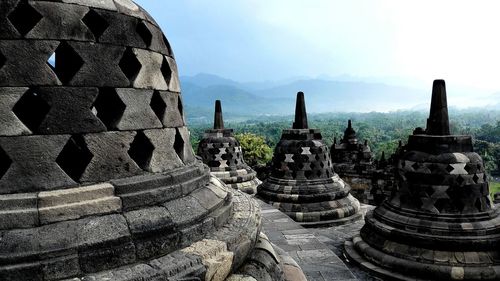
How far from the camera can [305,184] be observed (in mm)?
9266

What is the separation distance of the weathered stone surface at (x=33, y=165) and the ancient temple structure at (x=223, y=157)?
34.2 feet

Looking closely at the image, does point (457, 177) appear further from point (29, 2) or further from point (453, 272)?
point (29, 2)

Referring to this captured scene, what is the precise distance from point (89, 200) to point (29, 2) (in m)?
1.18

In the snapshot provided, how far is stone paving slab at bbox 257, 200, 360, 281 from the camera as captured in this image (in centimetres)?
521

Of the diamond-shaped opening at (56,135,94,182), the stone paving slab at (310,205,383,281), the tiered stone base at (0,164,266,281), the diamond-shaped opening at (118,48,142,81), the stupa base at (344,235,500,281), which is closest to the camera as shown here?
the tiered stone base at (0,164,266,281)

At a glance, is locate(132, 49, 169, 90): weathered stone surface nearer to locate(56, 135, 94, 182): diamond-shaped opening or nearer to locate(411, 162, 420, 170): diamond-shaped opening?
locate(56, 135, 94, 182): diamond-shaped opening

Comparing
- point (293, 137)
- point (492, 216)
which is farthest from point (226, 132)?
point (492, 216)

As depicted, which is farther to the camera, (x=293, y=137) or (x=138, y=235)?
(x=293, y=137)

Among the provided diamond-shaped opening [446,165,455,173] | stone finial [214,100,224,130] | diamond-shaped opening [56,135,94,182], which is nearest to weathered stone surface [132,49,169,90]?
diamond-shaped opening [56,135,94,182]

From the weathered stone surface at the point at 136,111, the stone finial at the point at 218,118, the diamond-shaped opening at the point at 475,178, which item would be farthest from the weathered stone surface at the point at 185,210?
the stone finial at the point at 218,118

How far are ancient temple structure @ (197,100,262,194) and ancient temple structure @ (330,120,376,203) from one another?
6.35 metres

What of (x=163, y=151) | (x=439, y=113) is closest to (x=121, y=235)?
(x=163, y=151)

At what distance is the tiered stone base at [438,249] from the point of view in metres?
5.57

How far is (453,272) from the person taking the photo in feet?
18.0
